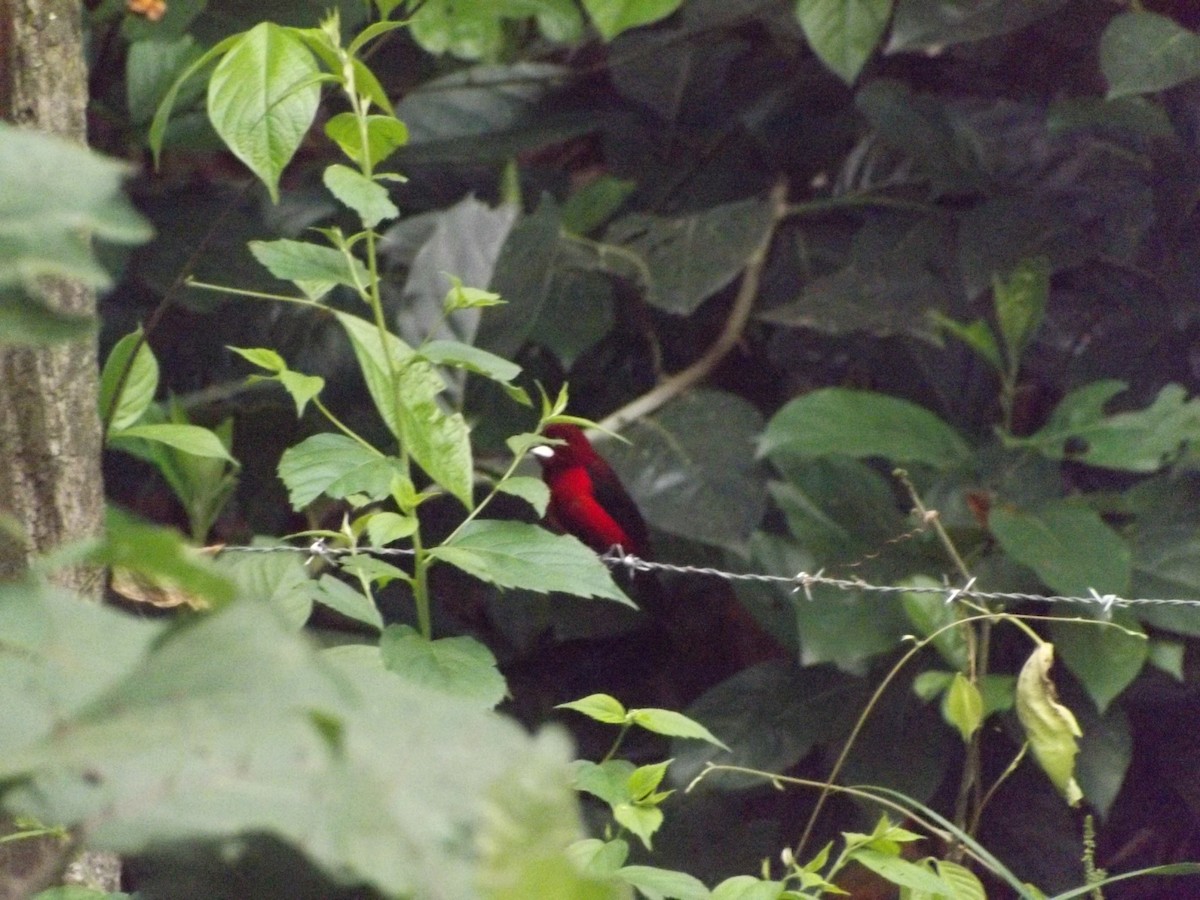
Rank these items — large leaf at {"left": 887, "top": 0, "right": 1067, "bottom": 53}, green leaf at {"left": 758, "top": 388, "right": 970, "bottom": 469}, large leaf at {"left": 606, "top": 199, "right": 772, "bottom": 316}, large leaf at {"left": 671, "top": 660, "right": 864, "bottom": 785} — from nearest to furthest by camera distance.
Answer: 1. green leaf at {"left": 758, "top": 388, "right": 970, "bottom": 469}
2. large leaf at {"left": 671, "top": 660, "right": 864, "bottom": 785}
3. large leaf at {"left": 887, "top": 0, "right": 1067, "bottom": 53}
4. large leaf at {"left": 606, "top": 199, "right": 772, "bottom": 316}

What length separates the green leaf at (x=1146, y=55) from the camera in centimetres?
221

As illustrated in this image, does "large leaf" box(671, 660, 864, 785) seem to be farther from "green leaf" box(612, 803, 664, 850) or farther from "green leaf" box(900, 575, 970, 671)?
"green leaf" box(612, 803, 664, 850)

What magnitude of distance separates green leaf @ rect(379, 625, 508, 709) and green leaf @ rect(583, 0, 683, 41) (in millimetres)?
1432

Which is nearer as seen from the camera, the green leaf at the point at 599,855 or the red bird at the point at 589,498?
the green leaf at the point at 599,855

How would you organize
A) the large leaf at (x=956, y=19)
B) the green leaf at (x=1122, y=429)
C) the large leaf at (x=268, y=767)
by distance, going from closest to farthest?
the large leaf at (x=268, y=767), the green leaf at (x=1122, y=429), the large leaf at (x=956, y=19)

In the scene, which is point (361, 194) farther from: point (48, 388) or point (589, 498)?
point (589, 498)

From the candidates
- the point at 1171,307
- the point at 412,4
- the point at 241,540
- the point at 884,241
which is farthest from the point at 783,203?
the point at 412,4

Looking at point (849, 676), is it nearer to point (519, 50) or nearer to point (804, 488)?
point (804, 488)

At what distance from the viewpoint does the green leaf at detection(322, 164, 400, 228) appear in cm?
103

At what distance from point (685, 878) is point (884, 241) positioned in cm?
196

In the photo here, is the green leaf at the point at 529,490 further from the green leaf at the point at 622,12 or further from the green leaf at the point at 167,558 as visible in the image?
the green leaf at the point at 622,12

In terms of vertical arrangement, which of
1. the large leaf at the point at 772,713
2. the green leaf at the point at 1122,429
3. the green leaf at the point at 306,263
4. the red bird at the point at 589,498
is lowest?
the large leaf at the point at 772,713

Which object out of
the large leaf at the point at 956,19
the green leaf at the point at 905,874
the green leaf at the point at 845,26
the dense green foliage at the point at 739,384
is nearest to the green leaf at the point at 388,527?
the dense green foliage at the point at 739,384

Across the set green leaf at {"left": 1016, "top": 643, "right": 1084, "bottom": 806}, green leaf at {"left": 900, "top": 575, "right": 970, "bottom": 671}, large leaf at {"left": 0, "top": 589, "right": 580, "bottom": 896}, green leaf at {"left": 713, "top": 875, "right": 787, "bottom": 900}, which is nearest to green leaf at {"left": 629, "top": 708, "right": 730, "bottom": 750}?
green leaf at {"left": 713, "top": 875, "right": 787, "bottom": 900}
